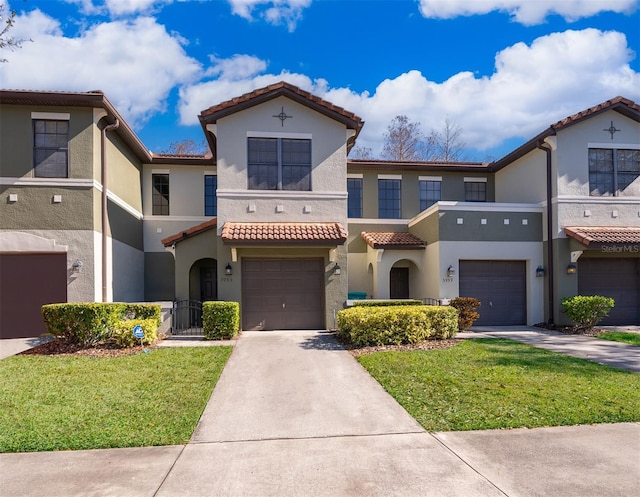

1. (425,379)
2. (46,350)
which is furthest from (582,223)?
(46,350)

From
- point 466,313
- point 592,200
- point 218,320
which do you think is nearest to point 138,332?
point 218,320

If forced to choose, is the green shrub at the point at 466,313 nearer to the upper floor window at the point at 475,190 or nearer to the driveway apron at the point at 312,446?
the driveway apron at the point at 312,446

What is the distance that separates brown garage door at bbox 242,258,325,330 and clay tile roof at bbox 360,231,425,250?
302 centimetres


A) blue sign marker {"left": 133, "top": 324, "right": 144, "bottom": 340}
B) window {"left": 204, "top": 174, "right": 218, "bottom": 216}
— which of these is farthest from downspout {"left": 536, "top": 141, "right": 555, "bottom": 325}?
blue sign marker {"left": 133, "top": 324, "right": 144, "bottom": 340}

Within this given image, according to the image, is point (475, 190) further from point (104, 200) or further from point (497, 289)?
point (104, 200)

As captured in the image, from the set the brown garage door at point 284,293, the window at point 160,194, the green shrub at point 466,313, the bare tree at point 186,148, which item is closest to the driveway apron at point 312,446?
the brown garage door at point 284,293

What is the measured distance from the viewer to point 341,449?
474 centimetres

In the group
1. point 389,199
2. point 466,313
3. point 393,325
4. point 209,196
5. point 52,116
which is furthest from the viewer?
point 389,199

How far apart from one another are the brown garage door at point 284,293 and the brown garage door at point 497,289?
17.2 feet

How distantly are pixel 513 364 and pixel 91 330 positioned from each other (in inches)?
396

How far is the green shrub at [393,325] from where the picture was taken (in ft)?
34.2

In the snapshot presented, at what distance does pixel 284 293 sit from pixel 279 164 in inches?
169

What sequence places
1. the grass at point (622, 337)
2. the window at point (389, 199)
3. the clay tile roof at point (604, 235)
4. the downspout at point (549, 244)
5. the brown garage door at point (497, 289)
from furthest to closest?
1. the window at point (389, 199)
2. the brown garage door at point (497, 289)
3. the downspout at point (549, 244)
4. the clay tile roof at point (604, 235)
5. the grass at point (622, 337)

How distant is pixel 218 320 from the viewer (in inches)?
464
